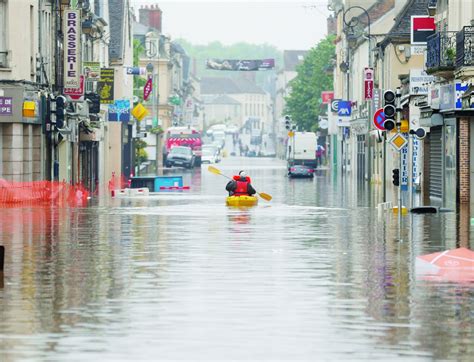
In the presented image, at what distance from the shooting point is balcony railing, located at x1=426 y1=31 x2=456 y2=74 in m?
46.1

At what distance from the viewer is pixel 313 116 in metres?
149

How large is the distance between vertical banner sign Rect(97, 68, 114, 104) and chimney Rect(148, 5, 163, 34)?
83.1 metres

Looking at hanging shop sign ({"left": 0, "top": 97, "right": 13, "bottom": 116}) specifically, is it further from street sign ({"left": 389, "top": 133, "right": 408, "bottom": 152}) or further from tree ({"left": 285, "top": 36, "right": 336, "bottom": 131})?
tree ({"left": 285, "top": 36, "right": 336, "bottom": 131})

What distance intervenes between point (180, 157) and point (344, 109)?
73.6 feet

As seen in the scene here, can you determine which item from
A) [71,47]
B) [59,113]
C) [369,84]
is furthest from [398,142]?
[369,84]

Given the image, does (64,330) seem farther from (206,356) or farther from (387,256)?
(387,256)

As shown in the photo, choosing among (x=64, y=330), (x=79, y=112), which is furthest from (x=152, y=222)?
(x=79, y=112)

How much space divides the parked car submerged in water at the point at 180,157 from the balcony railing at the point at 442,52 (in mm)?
72318

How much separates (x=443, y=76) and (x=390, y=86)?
101 feet

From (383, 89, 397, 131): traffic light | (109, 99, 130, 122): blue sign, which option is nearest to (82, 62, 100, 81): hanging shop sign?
(109, 99, 130, 122): blue sign

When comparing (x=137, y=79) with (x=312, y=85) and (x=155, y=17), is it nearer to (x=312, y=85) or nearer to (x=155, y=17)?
(x=312, y=85)

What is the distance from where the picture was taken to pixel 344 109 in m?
101

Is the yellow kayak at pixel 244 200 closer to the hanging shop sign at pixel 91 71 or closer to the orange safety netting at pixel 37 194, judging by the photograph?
the orange safety netting at pixel 37 194

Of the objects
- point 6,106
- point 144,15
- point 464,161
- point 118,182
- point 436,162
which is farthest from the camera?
point 144,15
